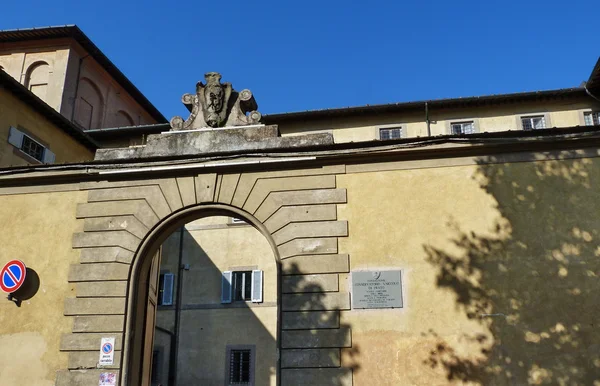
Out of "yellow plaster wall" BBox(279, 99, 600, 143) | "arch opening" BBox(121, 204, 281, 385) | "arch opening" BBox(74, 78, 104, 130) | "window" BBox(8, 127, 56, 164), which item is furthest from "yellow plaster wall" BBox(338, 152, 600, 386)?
"arch opening" BBox(74, 78, 104, 130)

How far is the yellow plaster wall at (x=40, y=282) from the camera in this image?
32.4ft

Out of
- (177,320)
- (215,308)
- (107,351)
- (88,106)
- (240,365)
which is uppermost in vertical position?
(88,106)

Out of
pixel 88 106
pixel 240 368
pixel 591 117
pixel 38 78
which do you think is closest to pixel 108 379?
pixel 240 368

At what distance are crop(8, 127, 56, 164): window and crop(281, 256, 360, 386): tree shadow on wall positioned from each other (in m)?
10.7

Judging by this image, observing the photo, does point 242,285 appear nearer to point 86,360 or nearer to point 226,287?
point 226,287

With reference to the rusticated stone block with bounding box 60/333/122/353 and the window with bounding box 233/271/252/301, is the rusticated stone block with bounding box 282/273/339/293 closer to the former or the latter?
the rusticated stone block with bounding box 60/333/122/353

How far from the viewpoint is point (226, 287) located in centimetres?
2452

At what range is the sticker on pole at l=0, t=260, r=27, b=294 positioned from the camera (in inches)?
405

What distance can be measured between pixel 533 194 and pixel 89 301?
7.63 metres

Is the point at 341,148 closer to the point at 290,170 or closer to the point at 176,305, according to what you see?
the point at 290,170

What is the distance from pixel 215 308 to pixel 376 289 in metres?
16.1

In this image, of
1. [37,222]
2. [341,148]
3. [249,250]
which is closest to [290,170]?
[341,148]

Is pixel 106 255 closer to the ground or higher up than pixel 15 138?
closer to the ground

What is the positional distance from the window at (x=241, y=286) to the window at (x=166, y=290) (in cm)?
237
